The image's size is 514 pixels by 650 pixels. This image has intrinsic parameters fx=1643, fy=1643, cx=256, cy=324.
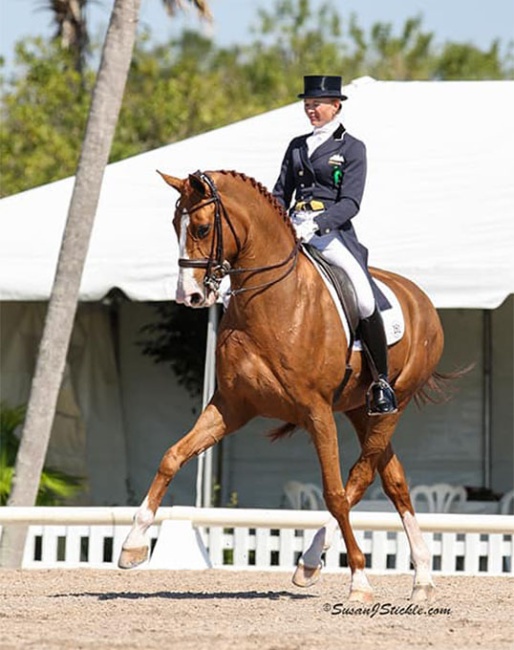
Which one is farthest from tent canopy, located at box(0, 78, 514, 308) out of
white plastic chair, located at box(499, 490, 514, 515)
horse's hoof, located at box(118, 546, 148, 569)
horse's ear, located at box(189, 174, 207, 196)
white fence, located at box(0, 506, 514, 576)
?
horse's hoof, located at box(118, 546, 148, 569)

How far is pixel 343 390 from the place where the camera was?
30.5ft

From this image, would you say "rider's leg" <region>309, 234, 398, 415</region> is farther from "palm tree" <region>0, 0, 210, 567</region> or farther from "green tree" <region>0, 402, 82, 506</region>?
"green tree" <region>0, 402, 82, 506</region>

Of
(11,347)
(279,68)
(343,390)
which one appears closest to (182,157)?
(11,347)

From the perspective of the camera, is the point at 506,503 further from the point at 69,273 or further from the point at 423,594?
the point at 423,594

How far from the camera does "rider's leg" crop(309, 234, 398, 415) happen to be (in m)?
9.21

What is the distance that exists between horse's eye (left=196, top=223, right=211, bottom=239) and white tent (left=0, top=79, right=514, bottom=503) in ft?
16.2

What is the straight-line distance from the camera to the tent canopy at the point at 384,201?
531 inches

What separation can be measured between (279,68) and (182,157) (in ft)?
122

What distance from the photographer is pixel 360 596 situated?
9109 millimetres

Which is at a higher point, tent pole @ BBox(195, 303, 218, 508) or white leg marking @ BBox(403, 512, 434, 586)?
tent pole @ BBox(195, 303, 218, 508)

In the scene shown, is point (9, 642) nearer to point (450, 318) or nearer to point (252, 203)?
point (252, 203)

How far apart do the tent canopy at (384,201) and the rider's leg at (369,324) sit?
3.81 m

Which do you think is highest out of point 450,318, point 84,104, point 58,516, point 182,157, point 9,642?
point 84,104

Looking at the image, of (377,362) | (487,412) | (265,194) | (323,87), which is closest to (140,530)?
(377,362)
